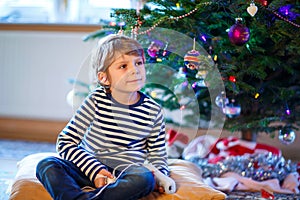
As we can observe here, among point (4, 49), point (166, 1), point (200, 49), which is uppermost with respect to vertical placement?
point (166, 1)

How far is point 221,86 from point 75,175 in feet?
2.01

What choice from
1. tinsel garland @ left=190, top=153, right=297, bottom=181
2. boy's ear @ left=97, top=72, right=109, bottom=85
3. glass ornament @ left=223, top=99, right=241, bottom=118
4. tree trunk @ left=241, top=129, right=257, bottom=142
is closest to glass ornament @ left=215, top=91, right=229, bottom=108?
glass ornament @ left=223, top=99, right=241, bottom=118

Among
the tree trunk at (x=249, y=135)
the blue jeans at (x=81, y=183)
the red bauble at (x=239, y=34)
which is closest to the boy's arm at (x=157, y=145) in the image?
the blue jeans at (x=81, y=183)

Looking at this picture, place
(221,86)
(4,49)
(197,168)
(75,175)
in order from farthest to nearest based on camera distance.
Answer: (4,49)
(197,168)
(221,86)
(75,175)

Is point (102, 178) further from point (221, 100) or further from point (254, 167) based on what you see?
point (254, 167)

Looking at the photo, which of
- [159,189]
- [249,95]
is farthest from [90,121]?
[249,95]

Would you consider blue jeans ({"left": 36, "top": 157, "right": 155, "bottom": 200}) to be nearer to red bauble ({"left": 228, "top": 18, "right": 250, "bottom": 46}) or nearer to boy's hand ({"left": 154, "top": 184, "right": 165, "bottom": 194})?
boy's hand ({"left": 154, "top": 184, "right": 165, "bottom": 194})

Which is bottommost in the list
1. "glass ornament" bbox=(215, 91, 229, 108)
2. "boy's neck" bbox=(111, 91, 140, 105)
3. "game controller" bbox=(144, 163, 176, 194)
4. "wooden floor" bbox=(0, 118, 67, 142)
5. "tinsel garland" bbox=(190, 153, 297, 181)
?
"wooden floor" bbox=(0, 118, 67, 142)

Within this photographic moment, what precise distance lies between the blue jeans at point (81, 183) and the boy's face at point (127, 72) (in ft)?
0.80

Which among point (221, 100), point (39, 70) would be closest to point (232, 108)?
point (221, 100)

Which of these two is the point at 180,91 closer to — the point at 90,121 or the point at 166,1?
the point at 166,1

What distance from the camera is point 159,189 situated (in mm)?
1673

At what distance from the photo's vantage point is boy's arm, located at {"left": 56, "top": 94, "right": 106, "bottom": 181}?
5.35 feet

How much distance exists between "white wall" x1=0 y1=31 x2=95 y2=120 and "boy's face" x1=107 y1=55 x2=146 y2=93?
1.46 metres
